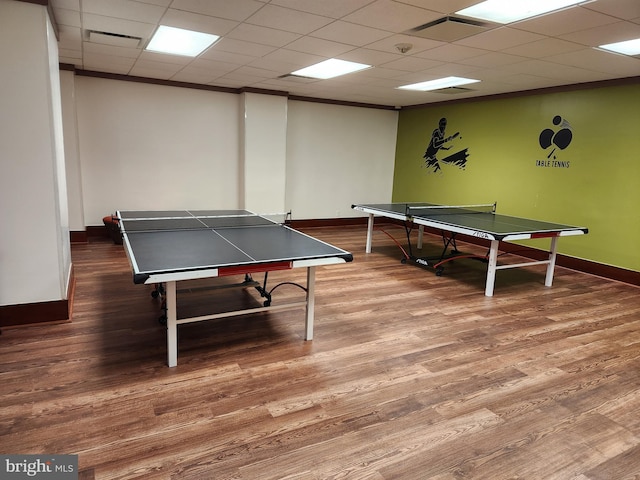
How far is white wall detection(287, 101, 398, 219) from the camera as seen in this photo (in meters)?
8.24

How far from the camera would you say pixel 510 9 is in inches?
122

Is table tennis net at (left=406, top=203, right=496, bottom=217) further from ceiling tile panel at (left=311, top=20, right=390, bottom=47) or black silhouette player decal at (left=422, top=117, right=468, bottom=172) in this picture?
ceiling tile panel at (left=311, top=20, right=390, bottom=47)

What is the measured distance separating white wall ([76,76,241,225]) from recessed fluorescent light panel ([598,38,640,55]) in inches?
219

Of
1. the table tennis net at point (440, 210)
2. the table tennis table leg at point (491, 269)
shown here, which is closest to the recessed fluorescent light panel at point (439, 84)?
the table tennis net at point (440, 210)

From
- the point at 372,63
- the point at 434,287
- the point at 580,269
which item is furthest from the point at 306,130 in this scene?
the point at 580,269

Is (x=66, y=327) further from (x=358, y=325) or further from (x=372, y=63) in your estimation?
(x=372, y=63)

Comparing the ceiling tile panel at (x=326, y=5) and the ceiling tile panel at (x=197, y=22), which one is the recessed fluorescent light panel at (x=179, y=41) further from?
the ceiling tile panel at (x=326, y=5)

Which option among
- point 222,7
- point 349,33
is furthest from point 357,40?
point 222,7

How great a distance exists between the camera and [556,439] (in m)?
2.27

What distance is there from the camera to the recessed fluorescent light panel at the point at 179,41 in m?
4.09

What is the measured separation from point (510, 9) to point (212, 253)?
2.88m

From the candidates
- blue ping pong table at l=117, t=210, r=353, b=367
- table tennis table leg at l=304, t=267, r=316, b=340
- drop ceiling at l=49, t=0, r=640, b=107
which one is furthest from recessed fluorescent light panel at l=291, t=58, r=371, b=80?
table tennis table leg at l=304, t=267, r=316, b=340

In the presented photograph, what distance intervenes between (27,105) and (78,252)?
3250 mm

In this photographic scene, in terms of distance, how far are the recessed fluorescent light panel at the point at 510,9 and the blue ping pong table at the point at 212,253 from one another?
210 cm
